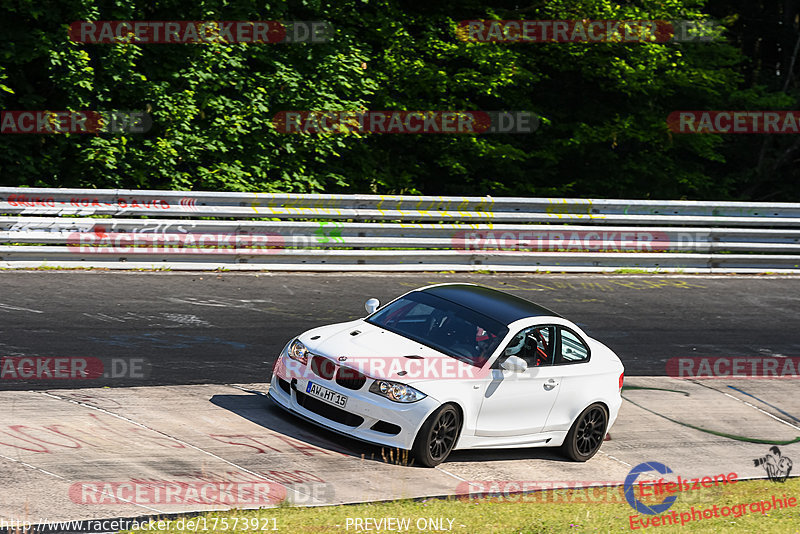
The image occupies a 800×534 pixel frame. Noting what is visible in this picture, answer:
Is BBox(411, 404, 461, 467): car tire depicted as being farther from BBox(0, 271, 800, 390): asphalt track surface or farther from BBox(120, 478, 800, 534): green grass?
BBox(0, 271, 800, 390): asphalt track surface

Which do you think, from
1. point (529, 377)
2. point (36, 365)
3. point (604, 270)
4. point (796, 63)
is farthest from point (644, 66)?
point (36, 365)

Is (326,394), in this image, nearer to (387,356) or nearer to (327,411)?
(327,411)

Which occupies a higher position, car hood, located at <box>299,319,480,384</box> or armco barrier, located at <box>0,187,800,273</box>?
armco barrier, located at <box>0,187,800,273</box>

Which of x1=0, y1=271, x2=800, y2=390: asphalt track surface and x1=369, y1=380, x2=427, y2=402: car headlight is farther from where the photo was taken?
x1=0, y1=271, x2=800, y2=390: asphalt track surface

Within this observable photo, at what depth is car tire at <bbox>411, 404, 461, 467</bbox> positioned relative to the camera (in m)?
8.70

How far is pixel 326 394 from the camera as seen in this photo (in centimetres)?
905

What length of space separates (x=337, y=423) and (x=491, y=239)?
945 cm

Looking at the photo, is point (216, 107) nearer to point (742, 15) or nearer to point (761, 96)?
point (761, 96)

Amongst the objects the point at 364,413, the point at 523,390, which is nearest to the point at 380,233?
the point at 523,390

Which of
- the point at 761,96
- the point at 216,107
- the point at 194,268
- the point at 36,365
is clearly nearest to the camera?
the point at 36,365

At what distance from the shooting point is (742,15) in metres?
30.1

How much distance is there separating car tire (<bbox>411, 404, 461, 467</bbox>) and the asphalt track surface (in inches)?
109

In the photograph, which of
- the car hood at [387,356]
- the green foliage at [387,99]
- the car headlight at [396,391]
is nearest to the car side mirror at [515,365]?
the car hood at [387,356]

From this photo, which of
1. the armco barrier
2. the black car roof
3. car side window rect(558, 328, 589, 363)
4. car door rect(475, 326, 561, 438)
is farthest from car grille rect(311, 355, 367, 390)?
the armco barrier
